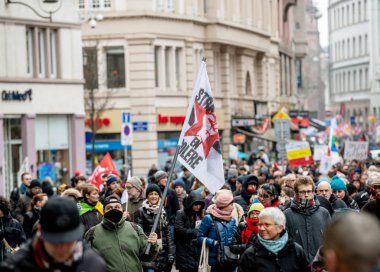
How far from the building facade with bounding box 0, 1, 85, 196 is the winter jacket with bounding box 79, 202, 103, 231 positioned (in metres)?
19.5

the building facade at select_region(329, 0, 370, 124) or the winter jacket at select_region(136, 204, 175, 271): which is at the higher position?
the building facade at select_region(329, 0, 370, 124)

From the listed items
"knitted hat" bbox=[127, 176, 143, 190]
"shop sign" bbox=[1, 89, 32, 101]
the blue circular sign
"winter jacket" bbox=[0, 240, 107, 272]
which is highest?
"shop sign" bbox=[1, 89, 32, 101]

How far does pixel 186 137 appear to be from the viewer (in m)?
14.4

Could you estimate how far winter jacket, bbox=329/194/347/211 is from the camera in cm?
1443

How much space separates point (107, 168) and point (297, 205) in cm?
1187

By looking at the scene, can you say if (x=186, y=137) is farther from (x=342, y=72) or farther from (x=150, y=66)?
(x=342, y=72)

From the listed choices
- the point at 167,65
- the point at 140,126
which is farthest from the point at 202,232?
the point at 167,65

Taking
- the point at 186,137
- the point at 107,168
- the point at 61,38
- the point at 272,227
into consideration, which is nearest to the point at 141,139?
the point at 61,38

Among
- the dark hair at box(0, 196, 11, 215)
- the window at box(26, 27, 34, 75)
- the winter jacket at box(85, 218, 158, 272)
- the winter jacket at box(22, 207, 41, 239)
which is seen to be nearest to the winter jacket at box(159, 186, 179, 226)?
the winter jacket at box(22, 207, 41, 239)

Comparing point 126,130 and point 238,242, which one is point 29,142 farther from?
point 238,242

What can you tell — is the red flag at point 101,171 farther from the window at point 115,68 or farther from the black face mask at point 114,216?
the window at point 115,68

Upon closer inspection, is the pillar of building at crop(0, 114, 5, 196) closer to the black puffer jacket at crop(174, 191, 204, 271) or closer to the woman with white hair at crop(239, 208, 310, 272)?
the black puffer jacket at crop(174, 191, 204, 271)

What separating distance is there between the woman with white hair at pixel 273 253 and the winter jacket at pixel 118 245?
1888 millimetres

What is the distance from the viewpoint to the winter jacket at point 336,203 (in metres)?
14.4
